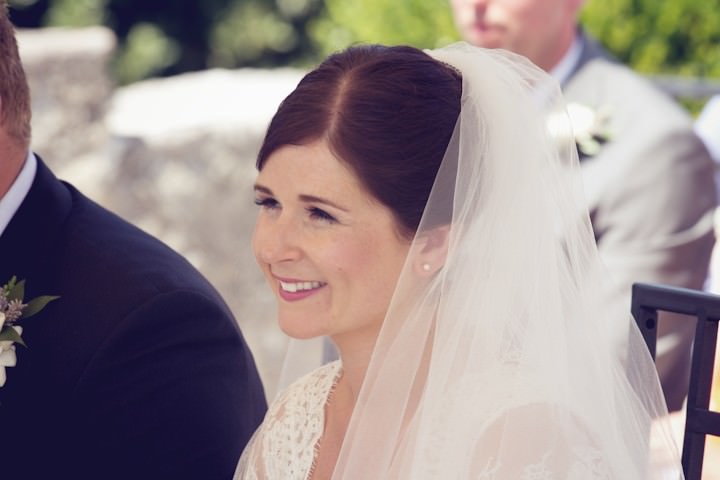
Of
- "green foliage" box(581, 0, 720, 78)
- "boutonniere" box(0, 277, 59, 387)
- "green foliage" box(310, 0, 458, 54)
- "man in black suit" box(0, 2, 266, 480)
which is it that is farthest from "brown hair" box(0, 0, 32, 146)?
"green foliage" box(581, 0, 720, 78)

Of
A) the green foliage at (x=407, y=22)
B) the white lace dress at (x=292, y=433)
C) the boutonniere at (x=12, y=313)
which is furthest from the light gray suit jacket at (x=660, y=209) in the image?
the green foliage at (x=407, y=22)

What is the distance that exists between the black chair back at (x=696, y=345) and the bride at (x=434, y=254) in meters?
0.04

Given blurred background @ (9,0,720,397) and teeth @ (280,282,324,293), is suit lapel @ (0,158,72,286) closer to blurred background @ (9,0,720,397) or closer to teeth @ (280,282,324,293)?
teeth @ (280,282,324,293)

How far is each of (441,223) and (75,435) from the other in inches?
36.2

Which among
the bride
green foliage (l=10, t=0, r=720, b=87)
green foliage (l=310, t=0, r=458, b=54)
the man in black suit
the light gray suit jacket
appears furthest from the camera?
green foliage (l=10, t=0, r=720, b=87)

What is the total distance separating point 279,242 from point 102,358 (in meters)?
0.58

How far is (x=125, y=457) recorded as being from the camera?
240 centimetres

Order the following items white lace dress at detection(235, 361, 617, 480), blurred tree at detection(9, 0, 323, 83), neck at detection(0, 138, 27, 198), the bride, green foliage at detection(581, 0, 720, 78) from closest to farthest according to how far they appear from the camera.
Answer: white lace dress at detection(235, 361, 617, 480) → the bride → neck at detection(0, 138, 27, 198) → green foliage at detection(581, 0, 720, 78) → blurred tree at detection(9, 0, 323, 83)

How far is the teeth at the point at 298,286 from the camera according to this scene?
2.07 meters

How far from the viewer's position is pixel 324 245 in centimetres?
203

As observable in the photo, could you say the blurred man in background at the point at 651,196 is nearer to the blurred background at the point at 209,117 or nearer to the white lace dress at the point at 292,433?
the blurred background at the point at 209,117

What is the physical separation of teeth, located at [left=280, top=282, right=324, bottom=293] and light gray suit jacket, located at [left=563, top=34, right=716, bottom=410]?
6.18ft

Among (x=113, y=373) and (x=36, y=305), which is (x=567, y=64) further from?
(x=36, y=305)

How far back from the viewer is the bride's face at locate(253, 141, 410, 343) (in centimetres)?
203
